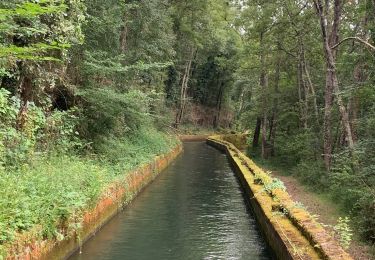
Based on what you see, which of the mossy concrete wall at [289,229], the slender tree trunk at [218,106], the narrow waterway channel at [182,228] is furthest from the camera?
the slender tree trunk at [218,106]

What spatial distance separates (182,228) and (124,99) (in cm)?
532

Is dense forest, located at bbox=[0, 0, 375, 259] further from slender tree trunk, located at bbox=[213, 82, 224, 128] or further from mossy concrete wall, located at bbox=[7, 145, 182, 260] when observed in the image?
slender tree trunk, located at bbox=[213, 82, 224, 128]

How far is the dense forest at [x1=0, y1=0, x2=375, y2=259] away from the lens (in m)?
8.62

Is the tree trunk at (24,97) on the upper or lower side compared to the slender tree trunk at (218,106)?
lower

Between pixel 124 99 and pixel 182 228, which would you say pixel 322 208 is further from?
pixel 124 99

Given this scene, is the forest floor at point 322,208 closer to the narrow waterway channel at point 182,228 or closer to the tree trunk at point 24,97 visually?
the narrow waterway channel at point 182,228

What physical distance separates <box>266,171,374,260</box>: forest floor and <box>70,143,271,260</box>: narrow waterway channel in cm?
179

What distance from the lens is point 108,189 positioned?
11828 mm

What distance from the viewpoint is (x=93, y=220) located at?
10.5 metres

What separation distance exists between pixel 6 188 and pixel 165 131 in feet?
95.7

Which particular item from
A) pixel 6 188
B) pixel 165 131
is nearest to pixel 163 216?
pixel 6 188

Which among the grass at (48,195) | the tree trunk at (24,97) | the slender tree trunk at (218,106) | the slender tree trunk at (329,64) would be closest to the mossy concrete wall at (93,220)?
the grass at (48,195)

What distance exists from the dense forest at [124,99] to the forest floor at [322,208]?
0.32 metres

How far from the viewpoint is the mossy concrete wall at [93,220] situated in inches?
267
